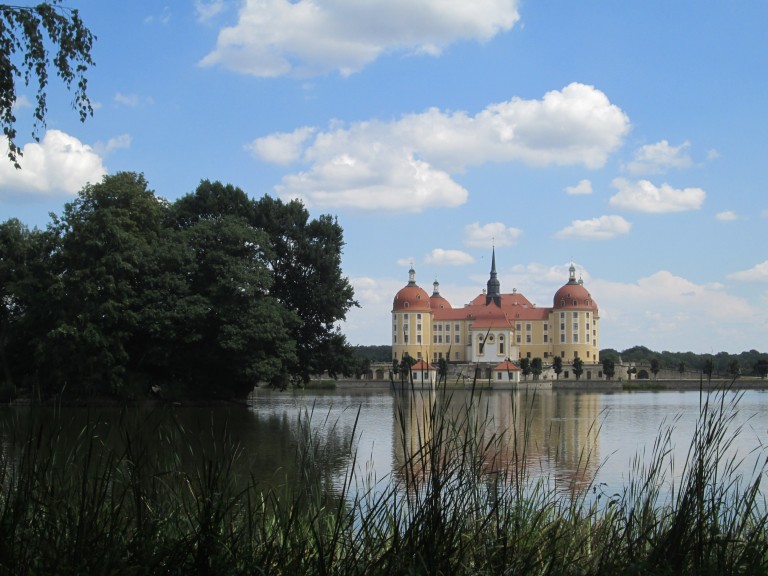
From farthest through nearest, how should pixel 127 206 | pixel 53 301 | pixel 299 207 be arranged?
1. pixel 299 207
2. pixel 127 206
3. pixel 53 301

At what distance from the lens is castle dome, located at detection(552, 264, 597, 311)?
4409 inches

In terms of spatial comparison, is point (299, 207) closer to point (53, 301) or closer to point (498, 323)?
point (53, 301)

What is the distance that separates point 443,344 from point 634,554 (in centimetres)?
10993

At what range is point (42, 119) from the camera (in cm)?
816

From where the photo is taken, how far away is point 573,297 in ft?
369

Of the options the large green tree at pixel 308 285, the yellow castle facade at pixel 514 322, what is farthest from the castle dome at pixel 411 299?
the large green tree at pixel 308 285

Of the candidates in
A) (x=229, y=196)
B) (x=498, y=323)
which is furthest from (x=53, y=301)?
(x=498, y=323)

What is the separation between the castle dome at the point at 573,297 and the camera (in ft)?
367

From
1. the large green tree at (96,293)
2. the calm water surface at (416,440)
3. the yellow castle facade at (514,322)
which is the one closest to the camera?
the calm water surface at (416,440)

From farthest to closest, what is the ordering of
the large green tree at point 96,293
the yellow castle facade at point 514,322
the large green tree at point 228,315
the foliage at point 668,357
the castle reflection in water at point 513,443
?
the yellow castle facade at point 514,322 < the foliage at point 668,357 < the large green tree at point 228,315 < the large green tree at point 96,293 < the castle reflection in water at point 513,443

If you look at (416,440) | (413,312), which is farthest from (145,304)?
(413,312)

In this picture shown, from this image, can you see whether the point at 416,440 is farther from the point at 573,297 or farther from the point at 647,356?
the point at 647,356

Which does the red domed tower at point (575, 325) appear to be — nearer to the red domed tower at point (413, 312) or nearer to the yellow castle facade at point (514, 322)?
the yellow castle facade at point (514, 322)

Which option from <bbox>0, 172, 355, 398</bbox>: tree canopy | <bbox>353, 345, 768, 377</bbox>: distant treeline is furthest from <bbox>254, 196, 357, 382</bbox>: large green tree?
<bbox>353, 345, 768, 377</bbox>: distant treeline
